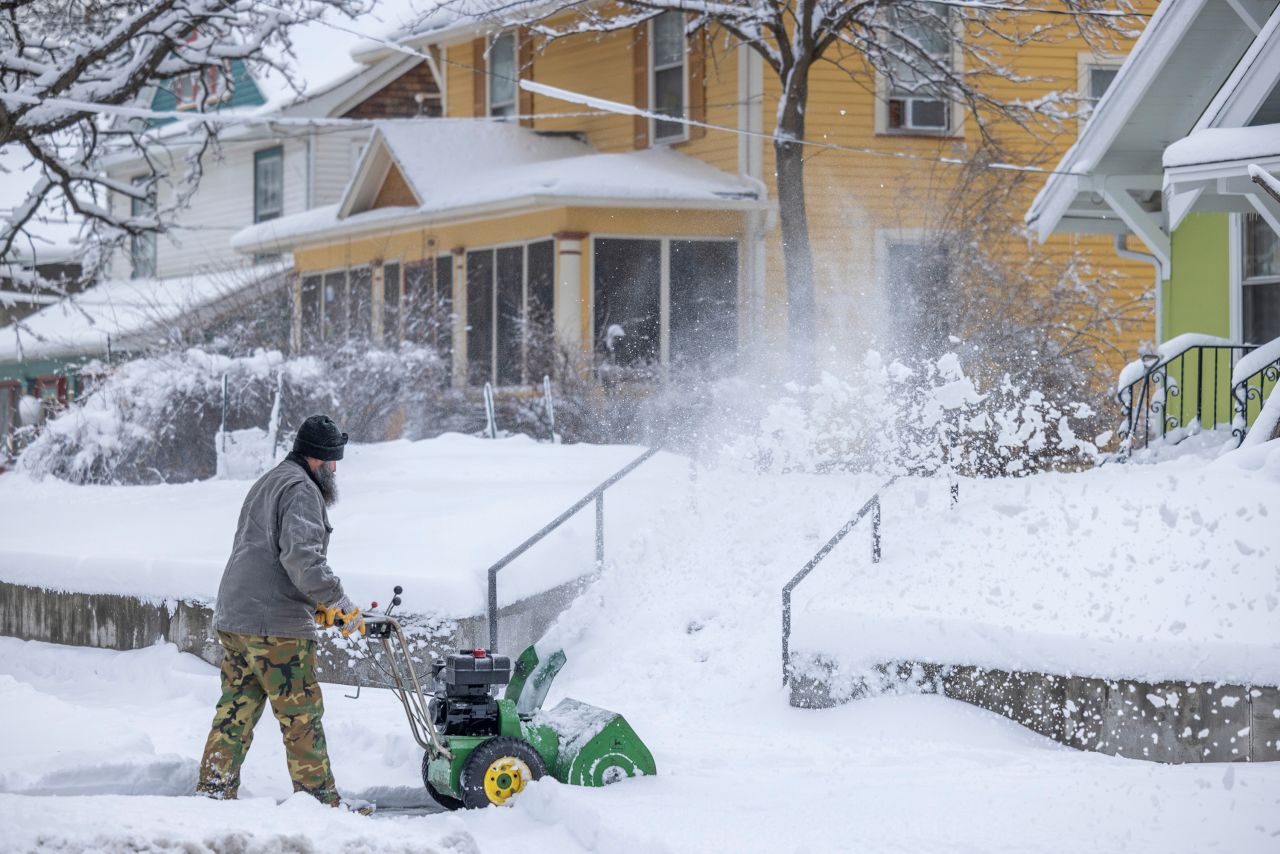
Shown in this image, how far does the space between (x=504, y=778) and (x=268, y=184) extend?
25795 mm

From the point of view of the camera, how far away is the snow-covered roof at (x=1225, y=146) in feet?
33.4

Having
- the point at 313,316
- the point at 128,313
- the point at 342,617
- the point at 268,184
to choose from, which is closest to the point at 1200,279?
the point at 342,617

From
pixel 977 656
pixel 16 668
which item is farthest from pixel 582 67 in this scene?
pixel 977 656

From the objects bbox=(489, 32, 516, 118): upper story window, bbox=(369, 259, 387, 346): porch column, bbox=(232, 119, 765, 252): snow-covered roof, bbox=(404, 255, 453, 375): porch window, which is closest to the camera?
bbox=(369, 259, 387, 346): porch column

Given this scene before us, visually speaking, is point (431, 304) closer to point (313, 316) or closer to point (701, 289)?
point (313, 316)

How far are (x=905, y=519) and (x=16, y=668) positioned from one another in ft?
20.6

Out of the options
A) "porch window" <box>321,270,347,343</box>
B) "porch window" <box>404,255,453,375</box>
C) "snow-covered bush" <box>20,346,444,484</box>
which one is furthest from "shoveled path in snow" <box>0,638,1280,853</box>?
"porch window" <box>404,255,453,375</box>

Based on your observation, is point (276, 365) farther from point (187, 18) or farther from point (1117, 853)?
point (1117, 853)

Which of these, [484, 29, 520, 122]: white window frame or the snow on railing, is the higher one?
[484, 29, 520, 122]: white window frame

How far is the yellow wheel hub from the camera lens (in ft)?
21.1

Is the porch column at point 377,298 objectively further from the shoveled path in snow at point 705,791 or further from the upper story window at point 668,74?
the shoveled path in snow at point 705,791

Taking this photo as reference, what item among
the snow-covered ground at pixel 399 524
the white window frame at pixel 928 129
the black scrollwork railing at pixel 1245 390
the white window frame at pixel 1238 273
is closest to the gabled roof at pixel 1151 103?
the white window frame at pixel 1238 273

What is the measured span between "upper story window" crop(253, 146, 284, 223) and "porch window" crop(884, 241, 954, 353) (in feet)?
48.1

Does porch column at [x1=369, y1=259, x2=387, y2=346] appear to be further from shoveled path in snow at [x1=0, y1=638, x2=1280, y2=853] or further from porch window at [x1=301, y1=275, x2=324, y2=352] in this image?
shoveled path in snow at [x1=0, y1=638, x2=1280, y2=853]
